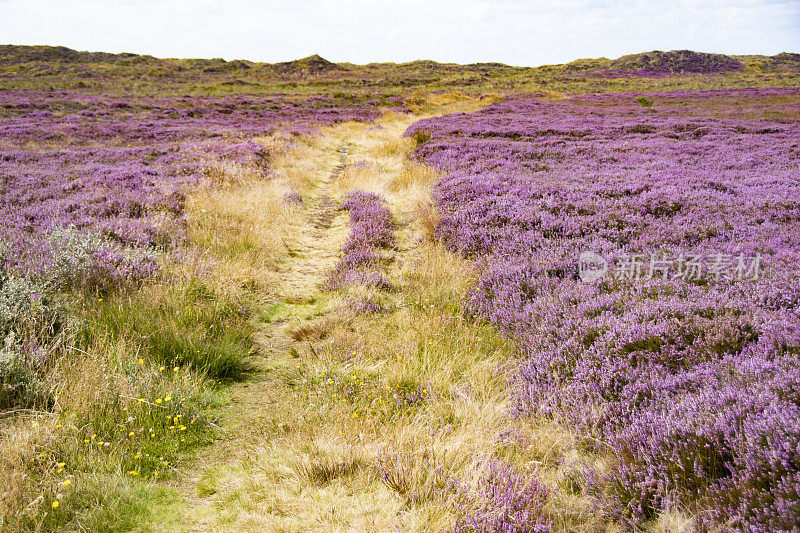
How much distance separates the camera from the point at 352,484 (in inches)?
111

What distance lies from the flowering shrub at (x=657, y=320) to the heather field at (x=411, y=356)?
0.03 m

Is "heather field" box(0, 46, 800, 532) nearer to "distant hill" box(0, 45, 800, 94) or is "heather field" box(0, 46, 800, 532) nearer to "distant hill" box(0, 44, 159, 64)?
"distant hill" box(0, 45, 800, 94)

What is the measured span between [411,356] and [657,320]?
2.39 meters

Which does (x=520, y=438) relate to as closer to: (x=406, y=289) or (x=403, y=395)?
(x=403, y=395)

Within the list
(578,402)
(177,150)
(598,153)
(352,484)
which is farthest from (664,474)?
(177,150)

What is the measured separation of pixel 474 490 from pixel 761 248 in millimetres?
5110

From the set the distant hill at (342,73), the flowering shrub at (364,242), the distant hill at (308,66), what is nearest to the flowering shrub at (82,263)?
the flowering shrub at (364,242)

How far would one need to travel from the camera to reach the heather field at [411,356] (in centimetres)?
251

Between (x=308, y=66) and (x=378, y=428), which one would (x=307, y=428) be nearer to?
(x=378, y=428)

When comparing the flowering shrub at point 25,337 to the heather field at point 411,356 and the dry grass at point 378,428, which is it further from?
the dry grass at point 378,428

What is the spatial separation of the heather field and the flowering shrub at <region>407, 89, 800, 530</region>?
3 cm

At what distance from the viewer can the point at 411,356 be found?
432 cm

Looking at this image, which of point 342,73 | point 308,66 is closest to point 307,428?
point 342,73

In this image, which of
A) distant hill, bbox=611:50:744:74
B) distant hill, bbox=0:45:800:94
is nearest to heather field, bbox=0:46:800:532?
distant hill, bbox=0:45:800:94
